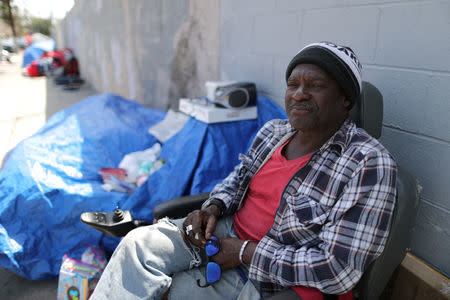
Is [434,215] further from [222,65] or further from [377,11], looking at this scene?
[222,65]

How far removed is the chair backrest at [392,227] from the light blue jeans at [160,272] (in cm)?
41

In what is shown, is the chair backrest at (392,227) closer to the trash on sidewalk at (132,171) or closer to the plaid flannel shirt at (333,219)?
the plaid flannel shirt at (333,219)

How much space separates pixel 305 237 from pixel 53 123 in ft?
10.5

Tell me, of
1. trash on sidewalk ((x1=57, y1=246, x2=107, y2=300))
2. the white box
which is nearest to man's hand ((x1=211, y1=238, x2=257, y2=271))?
trash on sidewalk ((x1=57, y1=246, x2=107, y2=300))

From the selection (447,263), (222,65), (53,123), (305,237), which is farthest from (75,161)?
(447,263)

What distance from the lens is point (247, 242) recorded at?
1.30m

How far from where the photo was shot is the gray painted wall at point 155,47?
11.1ft

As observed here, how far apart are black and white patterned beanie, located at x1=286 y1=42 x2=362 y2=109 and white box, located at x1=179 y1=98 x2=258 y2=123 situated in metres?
1.21

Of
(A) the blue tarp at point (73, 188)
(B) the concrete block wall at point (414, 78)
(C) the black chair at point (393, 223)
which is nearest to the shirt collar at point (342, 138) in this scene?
(C) the black chair at point (393, 223)

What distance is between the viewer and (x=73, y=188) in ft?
8.04

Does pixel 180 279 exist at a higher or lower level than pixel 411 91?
lower

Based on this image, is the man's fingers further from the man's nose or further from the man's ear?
the man's ear

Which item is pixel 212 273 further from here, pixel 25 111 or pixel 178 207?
pixel 25 111

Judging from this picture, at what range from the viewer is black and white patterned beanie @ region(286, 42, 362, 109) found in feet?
3.89
